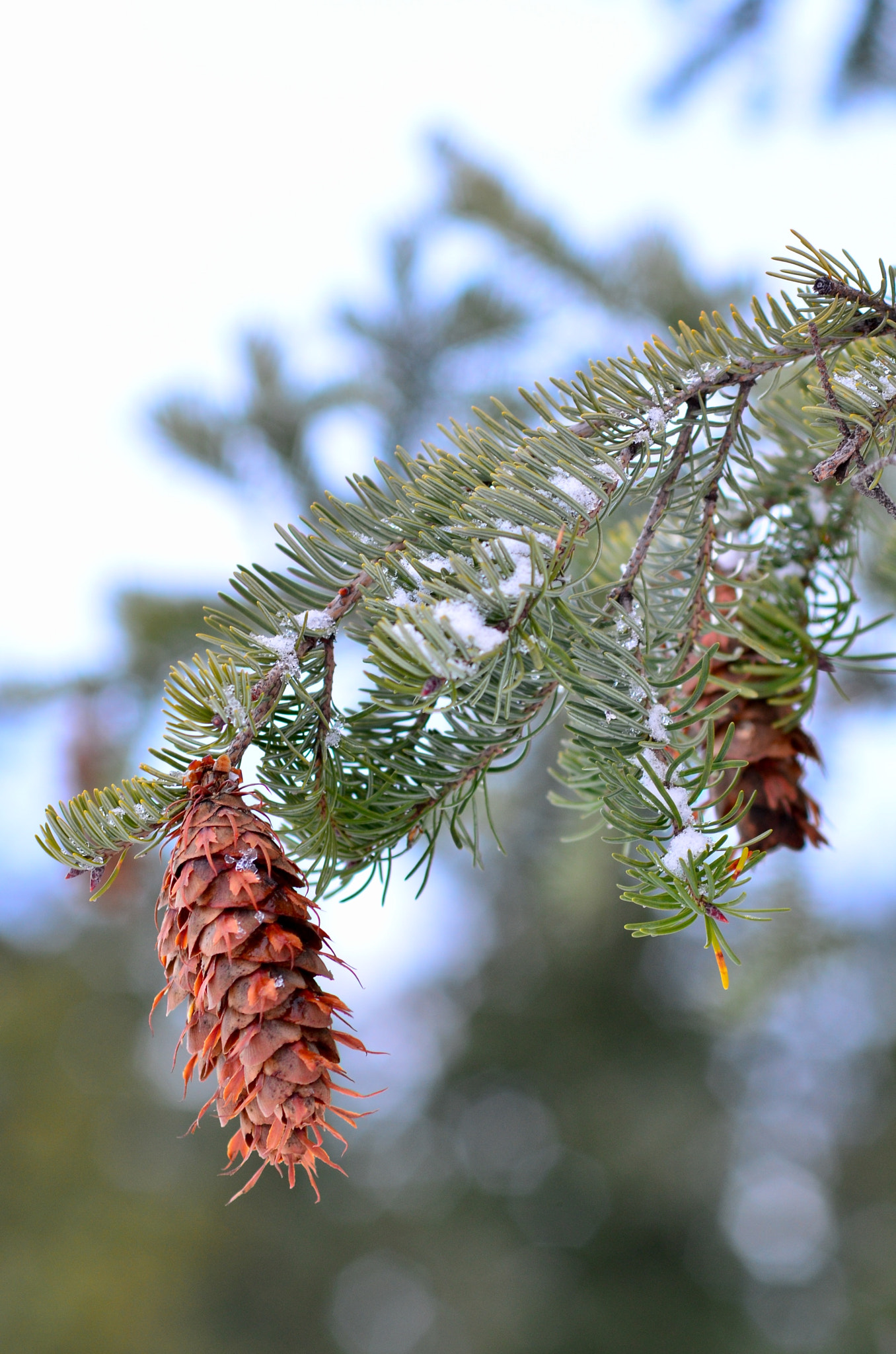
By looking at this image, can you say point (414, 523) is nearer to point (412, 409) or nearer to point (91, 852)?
point (91, 852)

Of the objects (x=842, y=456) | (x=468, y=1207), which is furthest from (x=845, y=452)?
(x=468, y=1207)

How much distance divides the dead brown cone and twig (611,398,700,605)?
0.18 metres

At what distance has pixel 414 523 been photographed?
1.15ft

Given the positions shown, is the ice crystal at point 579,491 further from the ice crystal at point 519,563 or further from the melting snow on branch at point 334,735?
the melting snow on branch at point 334,735

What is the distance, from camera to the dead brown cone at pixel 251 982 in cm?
31

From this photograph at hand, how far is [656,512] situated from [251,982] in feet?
0.80

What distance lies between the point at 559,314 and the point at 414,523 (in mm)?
800

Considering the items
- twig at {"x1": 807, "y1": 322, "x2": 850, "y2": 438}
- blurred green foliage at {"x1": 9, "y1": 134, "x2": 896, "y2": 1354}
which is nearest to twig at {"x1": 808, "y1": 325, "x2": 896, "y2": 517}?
twig at {"x1": 807, "y1": 322, "x2": 850, "y2": 438}

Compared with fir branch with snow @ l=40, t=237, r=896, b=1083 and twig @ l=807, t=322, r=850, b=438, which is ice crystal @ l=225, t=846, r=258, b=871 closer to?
fir branch with snow @ l=40, t=237, r=896, b=1083

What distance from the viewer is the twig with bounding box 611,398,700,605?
1.19ft

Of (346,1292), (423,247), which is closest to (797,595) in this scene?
(423,247)

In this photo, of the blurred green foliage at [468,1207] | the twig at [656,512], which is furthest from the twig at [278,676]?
the blurred green foliage at [468,1207]

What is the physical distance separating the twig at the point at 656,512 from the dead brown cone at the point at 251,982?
178mm

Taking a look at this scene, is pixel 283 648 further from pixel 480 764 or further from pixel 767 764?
pixel 767 764
